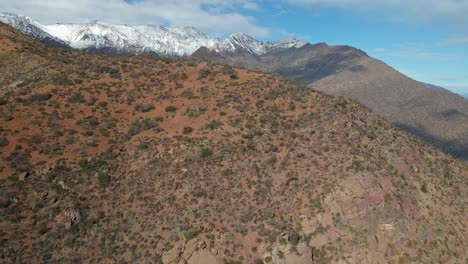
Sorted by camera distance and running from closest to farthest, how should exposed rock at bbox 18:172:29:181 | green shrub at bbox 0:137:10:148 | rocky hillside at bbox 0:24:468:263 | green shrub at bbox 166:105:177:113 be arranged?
rocky hillside at bbox 0:24:468:263, exposed rock at bbox 18:172:29:181, green shrub at bbox 0:137:10:148, green shrub at bbox 166:105:177:113

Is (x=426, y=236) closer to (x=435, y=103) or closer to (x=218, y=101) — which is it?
(x=218, y=101)

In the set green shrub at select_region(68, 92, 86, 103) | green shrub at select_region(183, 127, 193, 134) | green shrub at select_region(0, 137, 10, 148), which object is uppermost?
green shrub at select_region(68, 92, 86, 103)

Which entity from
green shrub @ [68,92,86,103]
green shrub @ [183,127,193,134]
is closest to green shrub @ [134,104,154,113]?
green shrub @ [68,92,86,103]

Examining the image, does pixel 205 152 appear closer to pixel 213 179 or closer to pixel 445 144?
pixel 213 179

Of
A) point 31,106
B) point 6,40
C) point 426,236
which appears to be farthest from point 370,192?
point 6,40

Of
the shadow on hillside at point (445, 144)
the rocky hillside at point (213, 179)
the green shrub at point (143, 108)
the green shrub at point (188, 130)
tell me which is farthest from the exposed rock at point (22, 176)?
the shadow on hillside at point (445, 144)

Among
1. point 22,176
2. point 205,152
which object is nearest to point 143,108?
point 205,152

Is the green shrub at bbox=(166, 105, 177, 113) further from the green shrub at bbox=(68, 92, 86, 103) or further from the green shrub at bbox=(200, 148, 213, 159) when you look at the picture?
the green shrub at bbox=(68, 92, 86, 103)

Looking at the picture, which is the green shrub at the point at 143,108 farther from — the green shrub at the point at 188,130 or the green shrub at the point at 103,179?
the green shrub at the point at 103,179

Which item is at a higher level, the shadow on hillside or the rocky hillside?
the rocky hillside
